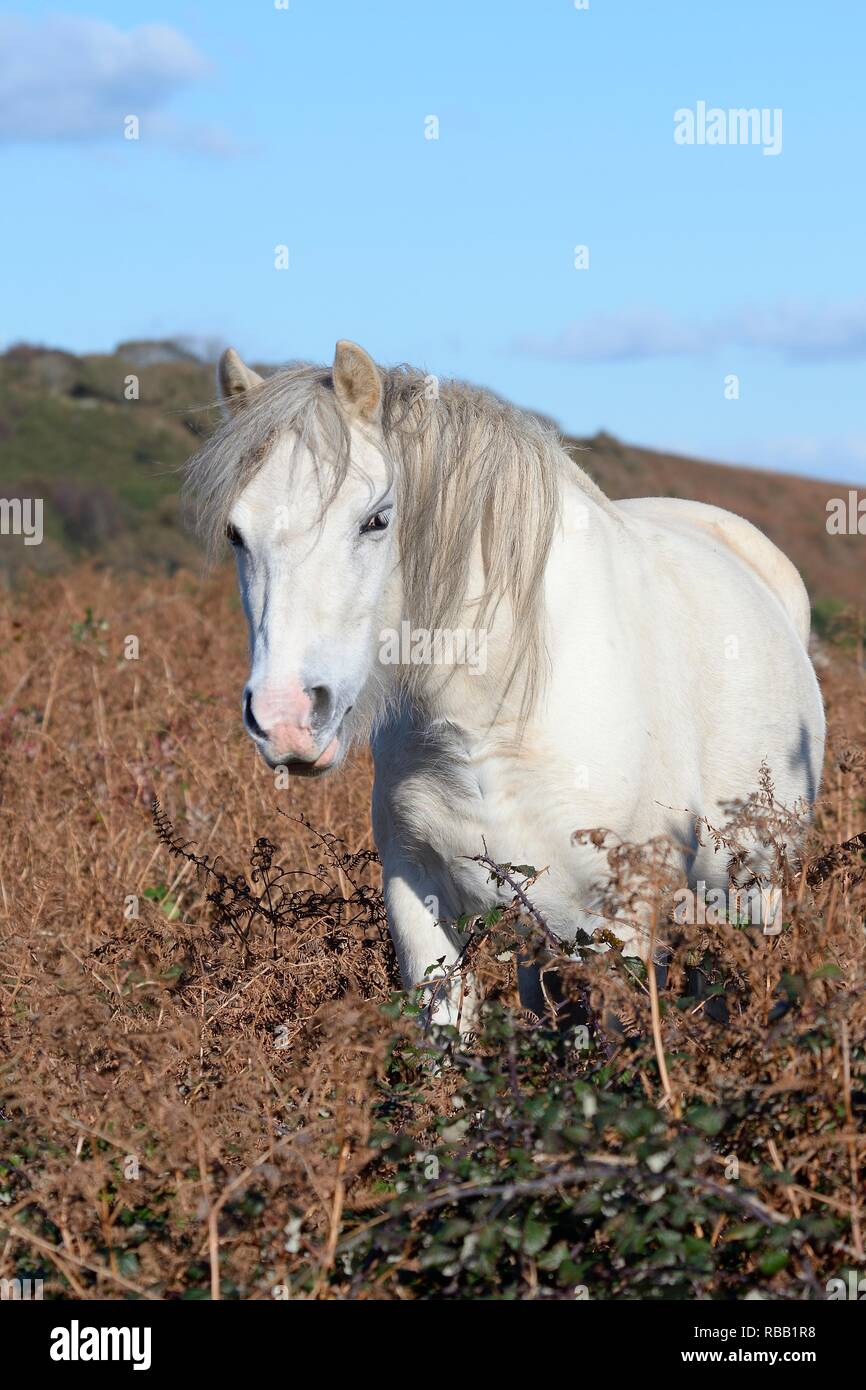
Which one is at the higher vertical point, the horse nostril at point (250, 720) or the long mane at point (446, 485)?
the long mane at point (446, 485)

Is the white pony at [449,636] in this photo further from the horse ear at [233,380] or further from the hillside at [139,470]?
the hillside at [139,470]

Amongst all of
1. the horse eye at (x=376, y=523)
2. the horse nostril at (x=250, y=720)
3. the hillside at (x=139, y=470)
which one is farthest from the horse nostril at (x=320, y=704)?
the hillside at (x=139, y=470)

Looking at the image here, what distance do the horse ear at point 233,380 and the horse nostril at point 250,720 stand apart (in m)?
0.85

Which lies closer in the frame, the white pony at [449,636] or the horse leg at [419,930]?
the white pony at [449,636]

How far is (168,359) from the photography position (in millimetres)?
35750

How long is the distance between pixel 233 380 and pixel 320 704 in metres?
1.02

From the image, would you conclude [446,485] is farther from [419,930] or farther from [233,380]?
[419,930]

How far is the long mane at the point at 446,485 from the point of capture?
3324mm

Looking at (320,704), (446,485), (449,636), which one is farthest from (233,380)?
(320,704)

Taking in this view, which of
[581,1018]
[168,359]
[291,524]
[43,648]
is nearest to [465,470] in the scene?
[291,524]

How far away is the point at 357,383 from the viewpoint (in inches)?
132
